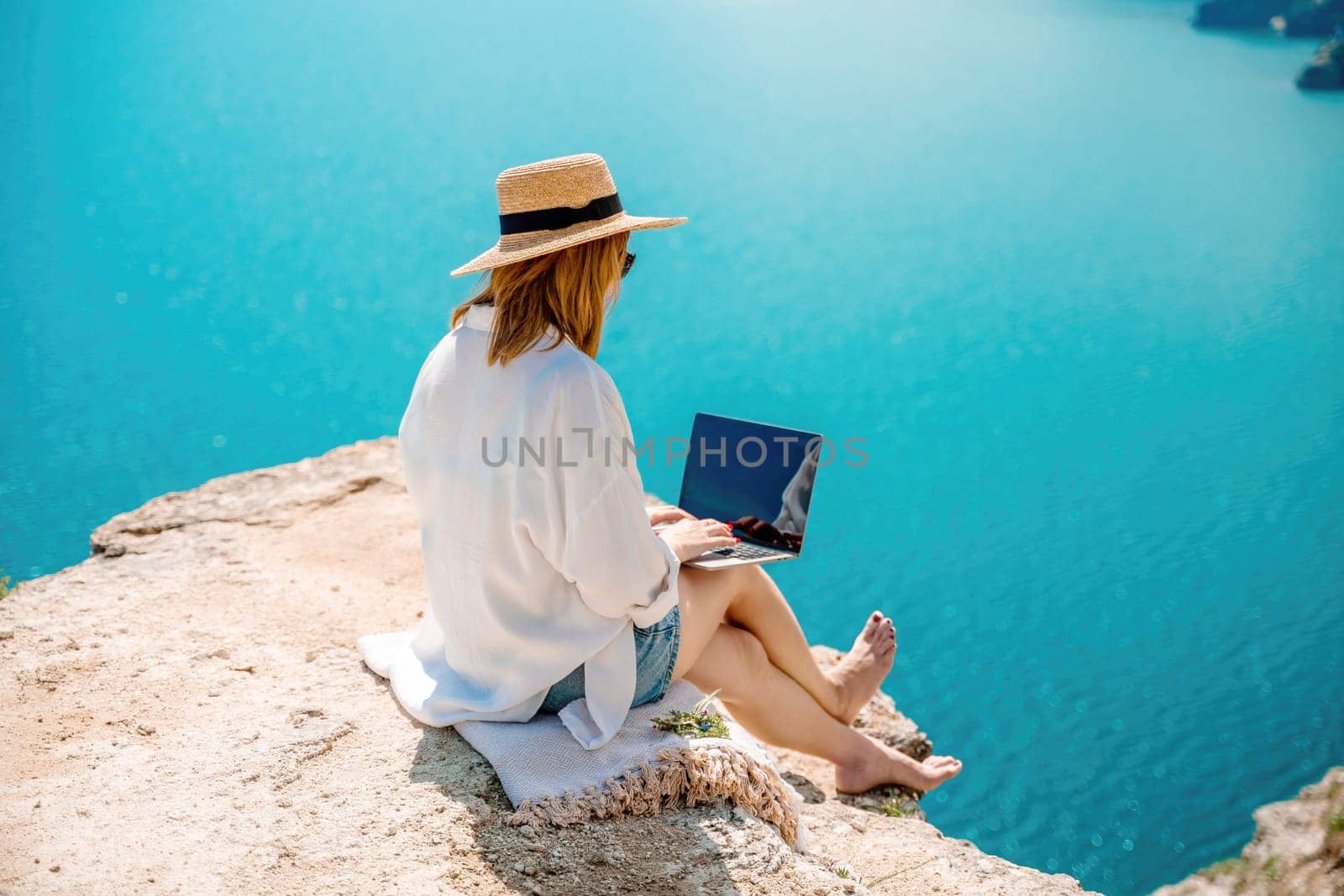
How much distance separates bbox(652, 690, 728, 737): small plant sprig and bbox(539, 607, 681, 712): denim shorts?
55 mm

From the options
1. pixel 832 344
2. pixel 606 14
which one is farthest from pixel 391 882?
pixel 606 14

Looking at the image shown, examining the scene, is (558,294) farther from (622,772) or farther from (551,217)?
(622,772)

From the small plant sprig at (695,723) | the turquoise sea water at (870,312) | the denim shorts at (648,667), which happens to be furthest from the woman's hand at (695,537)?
the turquoise sea water at (870,312)

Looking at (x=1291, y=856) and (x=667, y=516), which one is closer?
(x=667, y=516)

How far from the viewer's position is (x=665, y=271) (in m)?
6.53

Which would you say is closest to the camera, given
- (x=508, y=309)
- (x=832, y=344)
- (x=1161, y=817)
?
(x=508, y=309)

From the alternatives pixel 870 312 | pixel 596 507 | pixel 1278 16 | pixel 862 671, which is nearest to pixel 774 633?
pixel 862 671

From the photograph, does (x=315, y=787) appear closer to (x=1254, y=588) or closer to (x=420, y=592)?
(x=420, y=592)

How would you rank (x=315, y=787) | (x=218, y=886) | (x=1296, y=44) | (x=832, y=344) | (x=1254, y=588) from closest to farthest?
(x=218, y=886) → (x=315, y=787) → (x=1254, y=588) → (x=832, y=344) → (x=1296, y=44)

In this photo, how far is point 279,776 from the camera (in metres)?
1.80

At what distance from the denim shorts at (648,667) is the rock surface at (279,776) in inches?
7.2

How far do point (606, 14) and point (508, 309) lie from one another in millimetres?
6851

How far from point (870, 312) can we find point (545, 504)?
5.07m

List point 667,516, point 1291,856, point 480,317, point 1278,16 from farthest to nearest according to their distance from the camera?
1. point 1278,16
2. point 1291,856
3. point 667,516
4. point 480,317
